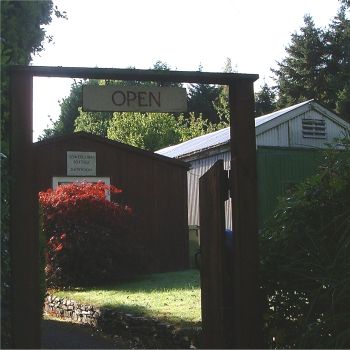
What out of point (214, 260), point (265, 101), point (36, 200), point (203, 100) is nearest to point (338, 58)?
point (265, 101)

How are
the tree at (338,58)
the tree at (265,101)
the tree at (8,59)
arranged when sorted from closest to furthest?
the tree at (8,59) → the tree at (338,58) → the tree at (265,101)

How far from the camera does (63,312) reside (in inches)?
422

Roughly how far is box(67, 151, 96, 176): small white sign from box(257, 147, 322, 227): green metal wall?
500cm

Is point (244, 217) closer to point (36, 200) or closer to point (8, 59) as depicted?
point (36, 200)

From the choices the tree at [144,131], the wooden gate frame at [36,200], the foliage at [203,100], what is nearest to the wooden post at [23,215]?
the wooden gate frame at [36,200]

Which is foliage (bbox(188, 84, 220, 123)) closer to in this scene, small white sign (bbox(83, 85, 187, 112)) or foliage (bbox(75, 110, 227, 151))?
foliage (bbox(75, 110, 227, 151))

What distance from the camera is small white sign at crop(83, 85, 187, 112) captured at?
504 centimetres

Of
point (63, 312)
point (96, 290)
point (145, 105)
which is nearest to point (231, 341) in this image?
point (145, 105)

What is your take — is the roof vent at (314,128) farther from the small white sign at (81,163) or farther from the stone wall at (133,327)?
the stone wall at (133,327)

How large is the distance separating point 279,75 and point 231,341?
1780 inches

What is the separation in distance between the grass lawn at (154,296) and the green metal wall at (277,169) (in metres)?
4.39

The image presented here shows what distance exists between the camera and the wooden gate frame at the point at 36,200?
4617mm

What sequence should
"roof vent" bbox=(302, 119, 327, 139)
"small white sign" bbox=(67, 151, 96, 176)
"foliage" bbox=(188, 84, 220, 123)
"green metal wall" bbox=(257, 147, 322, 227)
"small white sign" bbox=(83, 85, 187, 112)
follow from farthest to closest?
"foliage" bbox=(188, 84, 220, 123)
"roof vent" bbox=(302, 119, 327, 139)
"green metal wall" bbox=(257, 147, 322, 227)
"small white sign" bbox=(67, 151, 96, 176)
"small white sign" bbox=(83, 85, 187, 112)

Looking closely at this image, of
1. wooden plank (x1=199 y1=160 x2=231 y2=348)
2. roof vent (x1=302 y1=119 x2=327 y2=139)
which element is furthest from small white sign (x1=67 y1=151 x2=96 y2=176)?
wooden plank (x1=199 y1=160 x2=231 y2=348)
